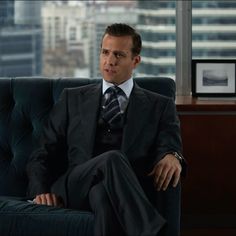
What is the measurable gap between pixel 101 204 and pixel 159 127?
0.58 meters

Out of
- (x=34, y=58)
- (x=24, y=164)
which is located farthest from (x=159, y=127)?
(x=34, y=58)

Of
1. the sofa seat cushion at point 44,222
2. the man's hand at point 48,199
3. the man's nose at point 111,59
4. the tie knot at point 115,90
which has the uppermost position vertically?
the man's nose at point 111,59

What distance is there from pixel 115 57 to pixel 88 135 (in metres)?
0.36

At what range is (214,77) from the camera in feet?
11.9

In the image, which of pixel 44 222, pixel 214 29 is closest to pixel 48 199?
pixel 44 222

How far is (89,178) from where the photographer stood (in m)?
2.63

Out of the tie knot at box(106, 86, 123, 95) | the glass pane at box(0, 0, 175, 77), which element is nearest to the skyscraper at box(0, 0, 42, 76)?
the glass pane at box(0, 0, 175, 77)

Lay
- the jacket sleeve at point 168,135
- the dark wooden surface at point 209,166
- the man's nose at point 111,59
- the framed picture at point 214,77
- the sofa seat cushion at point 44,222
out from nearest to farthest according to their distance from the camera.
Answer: the sofa seat cushion at point 44,222
the jacket sleeve at point 168,135
the man's nose at point 111,59
the dark wooden surface at point 209,166
the framed picture at point 214,77

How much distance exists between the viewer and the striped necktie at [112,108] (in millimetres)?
2924

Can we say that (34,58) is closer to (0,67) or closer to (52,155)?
(0,67)

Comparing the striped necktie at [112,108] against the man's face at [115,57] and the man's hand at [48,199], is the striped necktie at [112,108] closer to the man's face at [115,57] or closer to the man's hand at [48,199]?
the man's face at [115,57]

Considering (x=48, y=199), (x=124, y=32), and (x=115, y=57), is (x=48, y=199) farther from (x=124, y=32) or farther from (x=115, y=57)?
(x=124, y=32)

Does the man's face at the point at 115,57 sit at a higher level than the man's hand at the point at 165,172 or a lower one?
higher

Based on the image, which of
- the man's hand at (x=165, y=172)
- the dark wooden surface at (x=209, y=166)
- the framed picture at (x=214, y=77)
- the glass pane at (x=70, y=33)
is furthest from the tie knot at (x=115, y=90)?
the glass pane at (x=70, y=33)
